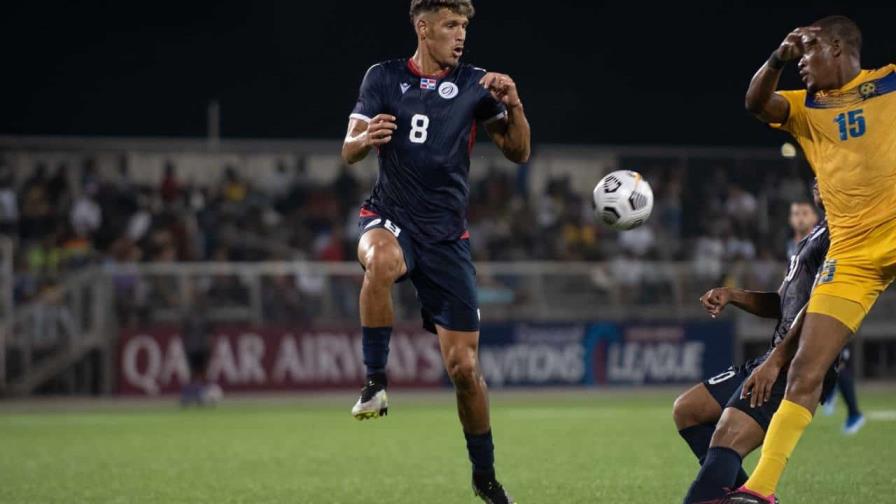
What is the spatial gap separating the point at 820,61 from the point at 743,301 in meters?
1.26

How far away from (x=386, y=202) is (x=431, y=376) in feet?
52.5

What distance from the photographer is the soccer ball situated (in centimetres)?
714

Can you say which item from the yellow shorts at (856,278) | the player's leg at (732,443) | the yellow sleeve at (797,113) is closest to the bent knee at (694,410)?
the player's leg at (732,443)

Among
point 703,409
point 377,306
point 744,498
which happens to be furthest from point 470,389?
point 744,498

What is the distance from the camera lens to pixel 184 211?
23.5 meters

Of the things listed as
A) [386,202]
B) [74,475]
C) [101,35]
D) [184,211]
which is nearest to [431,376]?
[184,211]

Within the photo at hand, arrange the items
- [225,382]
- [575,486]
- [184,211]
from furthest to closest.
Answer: [184,211] → [225,382] → [575,486]

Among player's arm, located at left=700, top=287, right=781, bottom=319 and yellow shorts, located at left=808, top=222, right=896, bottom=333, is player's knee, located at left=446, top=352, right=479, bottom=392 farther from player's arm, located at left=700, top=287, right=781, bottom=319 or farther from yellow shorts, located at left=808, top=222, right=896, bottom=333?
yellow shorts, located at left=808, top=222, right=896, bottom=333

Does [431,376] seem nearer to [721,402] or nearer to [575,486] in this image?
[575,486]

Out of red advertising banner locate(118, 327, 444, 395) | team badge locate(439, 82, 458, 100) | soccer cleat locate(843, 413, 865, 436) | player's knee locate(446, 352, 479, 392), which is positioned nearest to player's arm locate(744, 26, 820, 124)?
team badge locate(439, 82, 458, 100)

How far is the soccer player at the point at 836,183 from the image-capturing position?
599cm

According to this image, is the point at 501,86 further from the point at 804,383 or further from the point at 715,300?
the point at 804,383

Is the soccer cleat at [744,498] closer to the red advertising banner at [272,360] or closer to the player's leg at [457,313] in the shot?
the player's leg at [457,313]

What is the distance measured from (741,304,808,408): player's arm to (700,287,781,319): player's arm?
39cm
